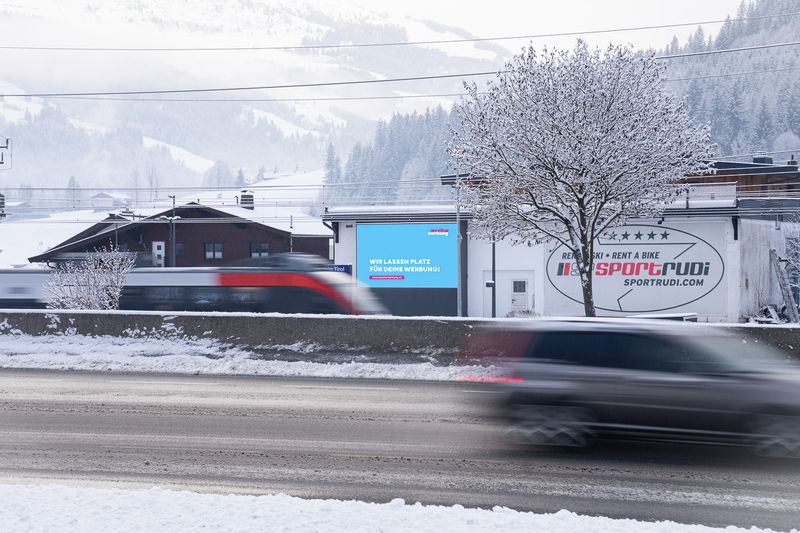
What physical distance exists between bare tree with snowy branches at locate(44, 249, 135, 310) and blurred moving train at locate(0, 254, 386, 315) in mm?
541

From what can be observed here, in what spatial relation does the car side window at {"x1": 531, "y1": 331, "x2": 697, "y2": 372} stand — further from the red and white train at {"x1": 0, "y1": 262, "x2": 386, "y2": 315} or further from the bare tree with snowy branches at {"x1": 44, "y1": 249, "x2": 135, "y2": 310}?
the bare tree with snowy branches at {"x1": 44, "y1": 249, "x2": 135, "y2": 310}

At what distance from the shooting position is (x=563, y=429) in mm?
10156

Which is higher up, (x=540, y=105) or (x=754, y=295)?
(x=540, y=105)

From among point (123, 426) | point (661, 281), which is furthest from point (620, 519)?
point (661, 281)

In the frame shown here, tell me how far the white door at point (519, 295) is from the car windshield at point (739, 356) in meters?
34.6

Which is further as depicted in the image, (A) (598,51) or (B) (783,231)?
(B) (783,231)

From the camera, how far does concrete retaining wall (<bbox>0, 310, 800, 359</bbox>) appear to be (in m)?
18.7

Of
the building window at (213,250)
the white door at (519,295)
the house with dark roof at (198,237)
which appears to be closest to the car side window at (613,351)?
the white door at (519,295)

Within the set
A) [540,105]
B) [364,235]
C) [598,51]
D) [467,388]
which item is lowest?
[467,388]

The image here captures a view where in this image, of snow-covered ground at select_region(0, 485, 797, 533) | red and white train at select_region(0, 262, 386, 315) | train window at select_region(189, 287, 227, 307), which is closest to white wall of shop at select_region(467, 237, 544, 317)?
red and white train at select_region(0, 262, 386, 315)

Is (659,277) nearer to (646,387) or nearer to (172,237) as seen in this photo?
(646,387)

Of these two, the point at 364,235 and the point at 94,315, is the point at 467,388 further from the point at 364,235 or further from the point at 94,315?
the point at 364,235

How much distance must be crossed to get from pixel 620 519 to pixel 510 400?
11.0ft

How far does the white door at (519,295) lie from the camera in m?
44.8
